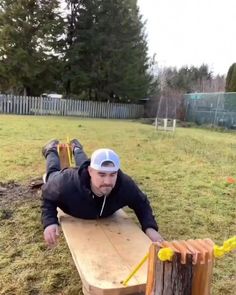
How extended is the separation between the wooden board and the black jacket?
83mm

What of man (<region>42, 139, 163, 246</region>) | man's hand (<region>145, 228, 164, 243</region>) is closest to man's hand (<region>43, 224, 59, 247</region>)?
man (<region>42, 139, 163, 246</region>)

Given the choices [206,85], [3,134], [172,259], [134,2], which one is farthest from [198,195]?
[206,85]

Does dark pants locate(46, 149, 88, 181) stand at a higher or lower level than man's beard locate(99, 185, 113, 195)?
lower

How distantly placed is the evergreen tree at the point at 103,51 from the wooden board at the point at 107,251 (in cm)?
2277

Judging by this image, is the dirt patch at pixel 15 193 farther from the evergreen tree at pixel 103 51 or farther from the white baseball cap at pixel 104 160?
the evergreen tree at pixel 103 51

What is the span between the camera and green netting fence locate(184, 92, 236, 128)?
20266 mm

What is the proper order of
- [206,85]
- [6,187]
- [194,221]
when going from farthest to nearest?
[206,85] → [6,187] → [194,221]

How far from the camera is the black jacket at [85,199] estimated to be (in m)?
2.89

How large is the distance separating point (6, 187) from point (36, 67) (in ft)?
63.4

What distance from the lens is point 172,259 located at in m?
1.58

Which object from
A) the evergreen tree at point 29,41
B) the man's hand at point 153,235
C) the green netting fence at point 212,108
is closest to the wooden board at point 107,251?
the man's hand at point 153,235

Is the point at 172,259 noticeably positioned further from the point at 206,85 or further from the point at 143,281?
the point at 206,85

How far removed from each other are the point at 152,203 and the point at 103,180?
2.37m

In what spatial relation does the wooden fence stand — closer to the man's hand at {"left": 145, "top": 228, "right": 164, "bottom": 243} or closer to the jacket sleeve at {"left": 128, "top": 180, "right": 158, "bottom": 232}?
the jacket sleeve at {"left": 128, "top": 180, "right": 158, "bottom": 232}
